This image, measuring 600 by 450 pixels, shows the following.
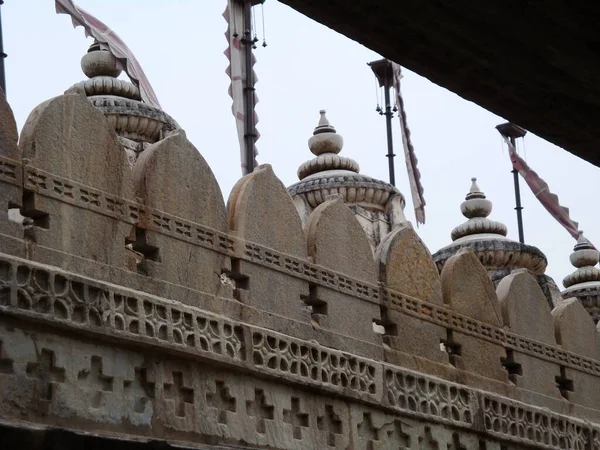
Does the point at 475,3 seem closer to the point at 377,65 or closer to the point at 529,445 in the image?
the point at 529,445

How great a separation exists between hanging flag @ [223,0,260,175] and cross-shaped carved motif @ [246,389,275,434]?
8.57 m

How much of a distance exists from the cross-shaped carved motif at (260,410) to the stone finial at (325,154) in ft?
23.1

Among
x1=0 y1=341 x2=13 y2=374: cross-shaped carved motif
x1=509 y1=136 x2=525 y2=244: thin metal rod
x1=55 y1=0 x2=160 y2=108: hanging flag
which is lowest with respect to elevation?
x1=0 y1=341 x2=13 y2=374: cross-shaped carved motif

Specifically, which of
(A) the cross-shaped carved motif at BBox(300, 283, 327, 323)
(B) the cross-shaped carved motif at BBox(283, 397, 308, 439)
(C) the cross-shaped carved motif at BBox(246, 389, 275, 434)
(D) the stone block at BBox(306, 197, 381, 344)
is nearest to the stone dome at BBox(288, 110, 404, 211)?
(D) the stone block at BBox(306, 197, 381, 344)

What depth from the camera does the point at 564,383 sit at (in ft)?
32.4

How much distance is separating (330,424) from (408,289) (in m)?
1.31

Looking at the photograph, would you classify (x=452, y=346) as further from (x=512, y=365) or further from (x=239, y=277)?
(x=239, y=277)

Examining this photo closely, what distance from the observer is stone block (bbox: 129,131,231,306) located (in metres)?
6.70

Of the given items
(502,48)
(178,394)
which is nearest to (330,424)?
(178,394)

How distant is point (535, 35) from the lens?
11.2 feet

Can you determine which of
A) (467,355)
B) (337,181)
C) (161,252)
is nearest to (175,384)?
(161,252)

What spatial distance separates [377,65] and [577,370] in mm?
13042

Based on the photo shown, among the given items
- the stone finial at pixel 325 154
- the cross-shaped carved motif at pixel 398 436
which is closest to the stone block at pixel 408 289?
the cross-shaped carved motif at pixel 398 436

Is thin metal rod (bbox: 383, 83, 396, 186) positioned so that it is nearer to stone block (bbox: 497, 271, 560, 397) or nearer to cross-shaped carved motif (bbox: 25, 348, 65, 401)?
stone block (bbox: 497, 271, 560, 397)
